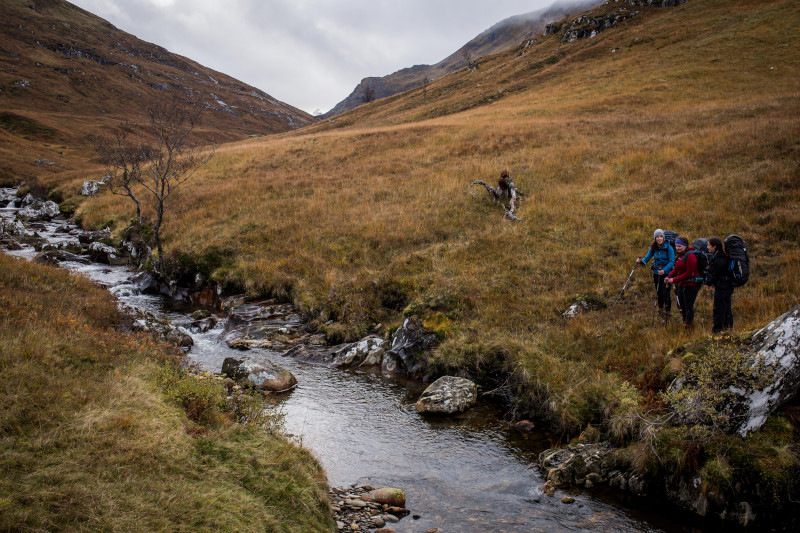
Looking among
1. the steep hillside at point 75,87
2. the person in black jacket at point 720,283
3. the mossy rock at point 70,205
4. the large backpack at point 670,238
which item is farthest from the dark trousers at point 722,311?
the steep hillside at point 75,87

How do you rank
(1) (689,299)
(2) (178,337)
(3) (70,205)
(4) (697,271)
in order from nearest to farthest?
(4) (697,271) → (1) (689,299) → (2) (178,337) → (3) (70,205)

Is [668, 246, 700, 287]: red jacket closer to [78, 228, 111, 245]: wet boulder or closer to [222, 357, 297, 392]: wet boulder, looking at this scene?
[222, 357, 297, 392]: wet boulder

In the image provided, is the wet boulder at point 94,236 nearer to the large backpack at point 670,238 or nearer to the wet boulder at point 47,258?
the wet boulder at point 47,258

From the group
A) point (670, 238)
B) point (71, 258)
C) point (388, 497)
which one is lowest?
point (388, 497)

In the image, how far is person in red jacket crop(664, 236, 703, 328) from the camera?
10.9 meters

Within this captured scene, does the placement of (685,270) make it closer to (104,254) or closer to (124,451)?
(124,451)

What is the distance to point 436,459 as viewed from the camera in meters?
9.05

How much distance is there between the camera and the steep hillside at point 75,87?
74688 millimetres

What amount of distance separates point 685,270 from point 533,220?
391 inches

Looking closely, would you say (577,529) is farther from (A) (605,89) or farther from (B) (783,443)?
(A) (605,89)

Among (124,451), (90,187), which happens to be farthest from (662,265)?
(90,187)

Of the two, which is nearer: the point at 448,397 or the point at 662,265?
the point at 448,397

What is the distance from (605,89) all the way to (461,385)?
171 feet

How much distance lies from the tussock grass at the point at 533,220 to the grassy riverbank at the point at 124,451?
6707 mm
